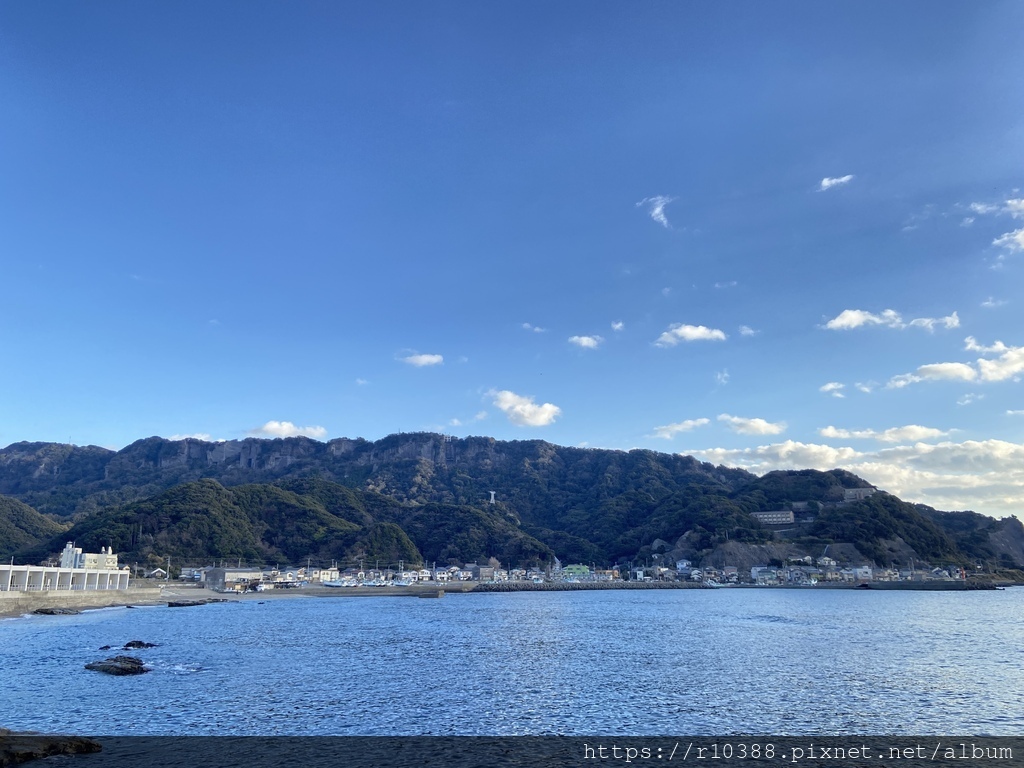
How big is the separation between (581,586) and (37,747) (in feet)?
529

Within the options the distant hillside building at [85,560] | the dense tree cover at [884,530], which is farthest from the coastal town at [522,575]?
the dense tree cover at [884,530]

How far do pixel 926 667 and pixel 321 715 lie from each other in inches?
1139

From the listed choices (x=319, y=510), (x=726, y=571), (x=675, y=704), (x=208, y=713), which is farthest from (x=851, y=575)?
(x=208, y=713)

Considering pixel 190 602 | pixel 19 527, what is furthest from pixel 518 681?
pixel 19 527

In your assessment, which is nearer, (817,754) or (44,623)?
(817,754)

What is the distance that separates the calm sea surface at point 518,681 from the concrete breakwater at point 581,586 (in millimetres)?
102236

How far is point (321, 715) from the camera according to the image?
70.9 ft

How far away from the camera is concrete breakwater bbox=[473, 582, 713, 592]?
154625 mm

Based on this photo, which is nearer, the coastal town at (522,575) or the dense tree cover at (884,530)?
the coastal town at (522,575)

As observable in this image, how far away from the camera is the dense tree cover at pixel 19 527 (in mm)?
143850

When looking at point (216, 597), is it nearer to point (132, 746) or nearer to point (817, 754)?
point (132, 746)

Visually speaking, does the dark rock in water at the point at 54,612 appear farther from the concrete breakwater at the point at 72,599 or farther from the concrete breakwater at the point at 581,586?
the concrete breakwater at the point at 581,586

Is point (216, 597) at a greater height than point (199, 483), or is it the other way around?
point (199, 483)

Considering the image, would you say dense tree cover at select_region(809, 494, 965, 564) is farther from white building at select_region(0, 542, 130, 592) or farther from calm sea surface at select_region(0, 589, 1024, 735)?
white building at select_region(0, 542, 130, 592)
